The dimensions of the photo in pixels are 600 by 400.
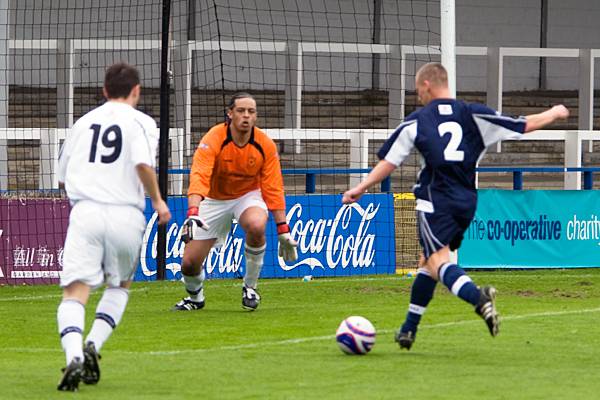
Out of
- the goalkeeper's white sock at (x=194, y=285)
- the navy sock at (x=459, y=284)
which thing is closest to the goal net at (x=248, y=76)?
the goalkeeper's white sock at (x=194, y=285)

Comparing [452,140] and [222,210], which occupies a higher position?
[452,140]

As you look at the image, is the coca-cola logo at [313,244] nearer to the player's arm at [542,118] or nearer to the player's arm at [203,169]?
the player's arm at [203,169]

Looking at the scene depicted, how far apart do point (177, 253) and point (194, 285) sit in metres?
3.96

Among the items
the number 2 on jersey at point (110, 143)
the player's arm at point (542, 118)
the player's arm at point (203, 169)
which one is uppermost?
the player's arm at point (542, 118)

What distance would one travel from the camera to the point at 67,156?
27.8 feet

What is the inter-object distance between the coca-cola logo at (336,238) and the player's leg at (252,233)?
13.6ft

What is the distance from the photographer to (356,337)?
9.59 meters

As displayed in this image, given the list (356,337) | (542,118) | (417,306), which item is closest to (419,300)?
(417,306)

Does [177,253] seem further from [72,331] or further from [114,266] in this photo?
[72,331]

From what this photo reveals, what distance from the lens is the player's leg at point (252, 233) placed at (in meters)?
13.1

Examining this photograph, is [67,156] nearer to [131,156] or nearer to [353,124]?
[131,156]

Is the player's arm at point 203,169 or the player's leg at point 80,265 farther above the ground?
the player's arm at point 203,169

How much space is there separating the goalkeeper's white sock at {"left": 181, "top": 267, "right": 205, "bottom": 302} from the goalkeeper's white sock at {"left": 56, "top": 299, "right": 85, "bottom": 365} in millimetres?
5003

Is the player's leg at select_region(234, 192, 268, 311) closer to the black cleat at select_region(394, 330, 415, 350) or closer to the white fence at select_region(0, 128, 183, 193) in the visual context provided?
the black cleat at select_region(394, 330, 415, 350)
